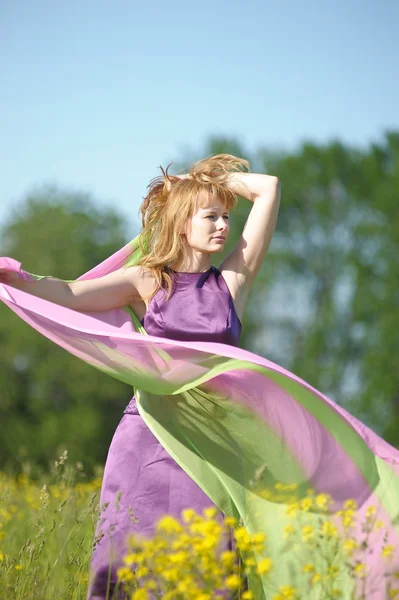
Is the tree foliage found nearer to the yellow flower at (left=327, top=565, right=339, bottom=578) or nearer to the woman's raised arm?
the woman's raised arm

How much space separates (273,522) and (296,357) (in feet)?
65.3

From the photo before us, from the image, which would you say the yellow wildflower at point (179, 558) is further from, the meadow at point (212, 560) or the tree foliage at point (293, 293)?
the tree foliage at point (293, 293)

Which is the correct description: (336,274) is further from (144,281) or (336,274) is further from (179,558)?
(179,558)

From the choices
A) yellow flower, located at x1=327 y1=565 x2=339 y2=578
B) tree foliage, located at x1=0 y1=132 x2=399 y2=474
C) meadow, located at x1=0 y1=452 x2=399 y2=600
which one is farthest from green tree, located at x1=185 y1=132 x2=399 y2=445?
yellow flower, located at x1=327 y1=565 x2=339 y2=578

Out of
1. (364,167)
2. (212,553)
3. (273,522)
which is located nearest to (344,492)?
(273,522)

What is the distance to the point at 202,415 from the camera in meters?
3.88

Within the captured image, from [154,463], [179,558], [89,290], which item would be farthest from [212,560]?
[89,290]

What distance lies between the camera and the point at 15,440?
73.6 ft

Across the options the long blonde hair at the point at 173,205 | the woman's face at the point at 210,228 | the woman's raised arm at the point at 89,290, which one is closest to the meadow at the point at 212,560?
the woman's raised arm at the point at 89,290

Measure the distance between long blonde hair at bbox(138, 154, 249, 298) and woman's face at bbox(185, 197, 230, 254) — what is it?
0.03 m

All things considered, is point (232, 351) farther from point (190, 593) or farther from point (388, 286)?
point (388, 286)

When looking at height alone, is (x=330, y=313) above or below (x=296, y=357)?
above

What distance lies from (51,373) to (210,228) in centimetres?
1932

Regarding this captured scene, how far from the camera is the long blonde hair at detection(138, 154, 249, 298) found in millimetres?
4188
